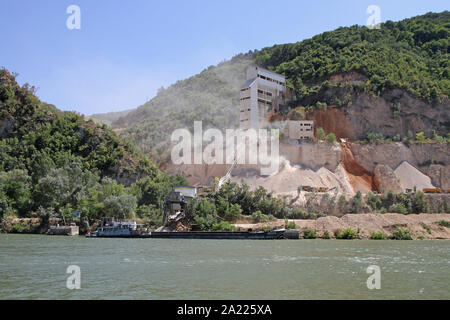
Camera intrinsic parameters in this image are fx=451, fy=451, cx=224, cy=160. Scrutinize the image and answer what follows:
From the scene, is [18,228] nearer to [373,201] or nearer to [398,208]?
[373,201]

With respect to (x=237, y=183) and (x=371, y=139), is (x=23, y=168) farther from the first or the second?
(x=371, y=139)

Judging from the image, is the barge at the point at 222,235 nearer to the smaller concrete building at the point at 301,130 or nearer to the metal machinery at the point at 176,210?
the metal machinery at the point at 176,210

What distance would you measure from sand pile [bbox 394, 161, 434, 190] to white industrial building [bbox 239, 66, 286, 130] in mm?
29021

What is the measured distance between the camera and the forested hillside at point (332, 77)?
91.8 metres

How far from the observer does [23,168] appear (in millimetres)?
80312

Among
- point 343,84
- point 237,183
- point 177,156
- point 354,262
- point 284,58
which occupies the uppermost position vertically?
point 284,58

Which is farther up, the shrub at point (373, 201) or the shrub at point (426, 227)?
the shrub at point (373, 201)

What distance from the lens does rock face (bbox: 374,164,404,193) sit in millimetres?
79500

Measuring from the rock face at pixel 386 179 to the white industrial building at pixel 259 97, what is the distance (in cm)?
2576

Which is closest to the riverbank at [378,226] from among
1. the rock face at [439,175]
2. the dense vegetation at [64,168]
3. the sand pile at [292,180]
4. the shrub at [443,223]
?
the shrub at [443,223]

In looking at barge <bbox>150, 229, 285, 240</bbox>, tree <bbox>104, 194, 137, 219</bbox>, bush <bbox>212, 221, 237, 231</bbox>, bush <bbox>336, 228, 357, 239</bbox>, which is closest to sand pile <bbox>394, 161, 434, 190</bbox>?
bush <bbox>336, 228, 357, 239</bbox>

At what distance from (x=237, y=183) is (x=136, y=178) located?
1995 centimetres

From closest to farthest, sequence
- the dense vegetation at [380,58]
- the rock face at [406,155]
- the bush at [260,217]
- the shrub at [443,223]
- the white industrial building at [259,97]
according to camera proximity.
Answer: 1. the shrub at [443,223]
2. the bush at [260,217]
3. the rock face at [406,155]
4. the dense vegetation at [380,58]
5. the white industrial building at [259,97]
